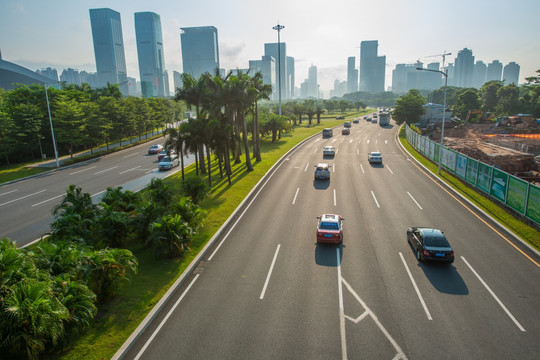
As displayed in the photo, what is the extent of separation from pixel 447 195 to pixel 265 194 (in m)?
15.8

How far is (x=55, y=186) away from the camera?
3550cm

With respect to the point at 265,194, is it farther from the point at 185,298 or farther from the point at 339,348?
the point at 339,348

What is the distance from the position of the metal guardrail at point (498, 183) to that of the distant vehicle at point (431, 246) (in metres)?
8.05

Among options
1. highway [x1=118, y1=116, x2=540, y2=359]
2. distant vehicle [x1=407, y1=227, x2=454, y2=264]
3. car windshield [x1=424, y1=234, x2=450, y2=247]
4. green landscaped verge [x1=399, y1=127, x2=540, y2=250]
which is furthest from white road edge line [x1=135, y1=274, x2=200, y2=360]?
green landscaped verge [x1=399, y1=127, x2=540, y2=250]

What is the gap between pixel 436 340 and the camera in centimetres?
1136

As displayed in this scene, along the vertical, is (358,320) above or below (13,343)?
below

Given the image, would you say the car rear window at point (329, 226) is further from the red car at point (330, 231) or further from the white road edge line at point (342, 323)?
the white road edge line at point (342, 323)

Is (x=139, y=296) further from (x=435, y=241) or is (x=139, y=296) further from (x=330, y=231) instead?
(x=435, y=241)

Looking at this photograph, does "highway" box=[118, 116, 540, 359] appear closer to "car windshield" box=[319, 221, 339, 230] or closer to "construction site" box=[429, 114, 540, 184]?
"car windshield" box=[319, 221, 339, 230]

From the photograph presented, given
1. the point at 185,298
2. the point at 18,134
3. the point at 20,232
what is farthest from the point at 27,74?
the point at 185,298

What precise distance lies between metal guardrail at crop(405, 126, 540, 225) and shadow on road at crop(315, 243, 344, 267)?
41.0 feet

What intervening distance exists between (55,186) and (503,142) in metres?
67.8

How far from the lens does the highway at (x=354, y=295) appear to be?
1120cm

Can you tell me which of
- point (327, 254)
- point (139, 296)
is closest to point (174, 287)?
point (139, 296)
